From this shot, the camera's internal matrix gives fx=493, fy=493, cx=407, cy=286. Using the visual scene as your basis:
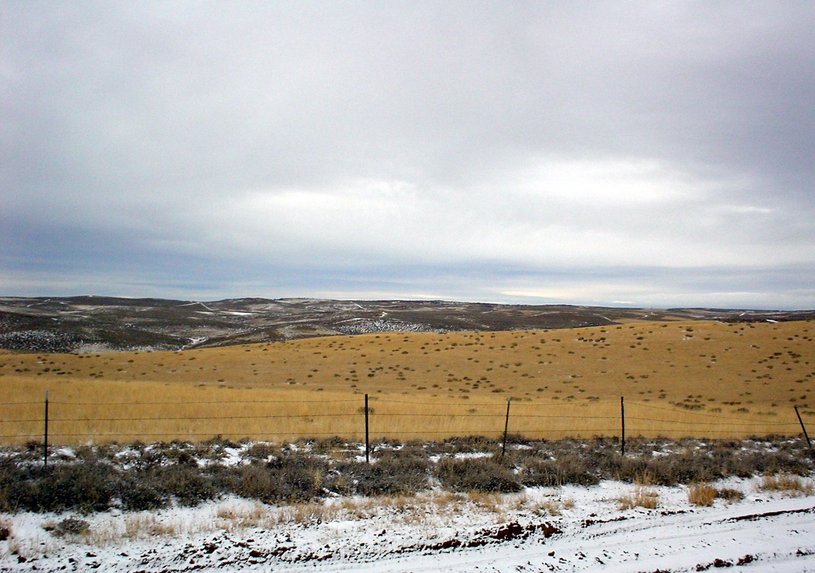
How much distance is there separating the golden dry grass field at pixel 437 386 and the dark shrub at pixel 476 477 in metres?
5.10

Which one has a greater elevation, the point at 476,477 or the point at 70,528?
the point at 70,528

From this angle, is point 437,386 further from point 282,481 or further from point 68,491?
point 68,491

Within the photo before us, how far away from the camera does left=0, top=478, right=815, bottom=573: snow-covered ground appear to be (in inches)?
255

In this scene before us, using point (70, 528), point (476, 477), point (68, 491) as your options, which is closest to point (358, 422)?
point (476, 477)

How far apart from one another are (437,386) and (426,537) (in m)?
28.7

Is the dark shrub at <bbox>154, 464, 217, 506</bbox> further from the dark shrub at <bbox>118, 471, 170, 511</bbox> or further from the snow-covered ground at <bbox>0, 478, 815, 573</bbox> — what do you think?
the snow-covered ground at <bbox>0, 478, 815, 573</bbox>

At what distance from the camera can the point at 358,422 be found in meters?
18.4

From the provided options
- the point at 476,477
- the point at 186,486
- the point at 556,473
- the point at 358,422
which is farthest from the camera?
the point at 358,422

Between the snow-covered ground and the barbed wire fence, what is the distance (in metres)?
4.09

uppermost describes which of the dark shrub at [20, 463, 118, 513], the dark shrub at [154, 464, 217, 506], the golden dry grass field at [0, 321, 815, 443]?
the dark shrub at [20, 463, 118, 513]

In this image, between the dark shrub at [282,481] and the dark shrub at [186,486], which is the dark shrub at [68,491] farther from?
the dark shrub at [282,481]

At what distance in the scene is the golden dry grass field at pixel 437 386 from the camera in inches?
699

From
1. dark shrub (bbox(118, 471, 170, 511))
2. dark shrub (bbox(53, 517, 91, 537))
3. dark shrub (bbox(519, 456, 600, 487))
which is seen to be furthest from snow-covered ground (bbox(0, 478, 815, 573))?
dark shrub (bbox(519, 456, 600, 487))

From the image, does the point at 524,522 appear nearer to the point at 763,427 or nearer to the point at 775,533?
the point at 775,533
